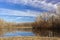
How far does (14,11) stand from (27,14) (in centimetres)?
28

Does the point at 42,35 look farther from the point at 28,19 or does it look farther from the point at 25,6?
the point at 25,6

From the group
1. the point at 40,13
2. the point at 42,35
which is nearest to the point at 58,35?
the point at 42,35

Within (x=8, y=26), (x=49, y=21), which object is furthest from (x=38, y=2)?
(x=8, y=26)

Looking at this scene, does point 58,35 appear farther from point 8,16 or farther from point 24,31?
point 8,16

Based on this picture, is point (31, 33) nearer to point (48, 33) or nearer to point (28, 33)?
point (28, 33)

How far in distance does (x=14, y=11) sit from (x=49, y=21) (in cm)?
75

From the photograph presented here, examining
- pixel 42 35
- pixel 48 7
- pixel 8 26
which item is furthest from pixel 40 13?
pixel 8 26

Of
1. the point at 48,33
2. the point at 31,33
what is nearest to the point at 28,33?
the point at 31,33

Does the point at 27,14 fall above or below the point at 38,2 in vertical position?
below

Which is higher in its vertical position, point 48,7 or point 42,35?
point 48,7

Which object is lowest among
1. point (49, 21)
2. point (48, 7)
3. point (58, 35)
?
point (58, 35)

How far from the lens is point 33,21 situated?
12.6 feet

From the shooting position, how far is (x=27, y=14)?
3848 millimetres

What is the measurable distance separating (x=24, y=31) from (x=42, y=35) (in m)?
0.38
